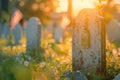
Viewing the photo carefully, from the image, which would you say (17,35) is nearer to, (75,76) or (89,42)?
(89,42)

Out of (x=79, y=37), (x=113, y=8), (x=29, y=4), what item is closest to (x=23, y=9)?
(x=29, y=4)

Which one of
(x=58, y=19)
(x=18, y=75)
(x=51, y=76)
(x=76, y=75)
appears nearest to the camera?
(x=18, y=75)

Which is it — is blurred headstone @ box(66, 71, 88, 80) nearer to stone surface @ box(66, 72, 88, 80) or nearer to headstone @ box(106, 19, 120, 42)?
stone surface @ box(66, 72, 88, 80)

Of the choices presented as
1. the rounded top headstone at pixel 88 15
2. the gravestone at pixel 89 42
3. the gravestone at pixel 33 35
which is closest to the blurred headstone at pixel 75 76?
the gravestone at pixel 89 42

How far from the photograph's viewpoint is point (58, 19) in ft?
142

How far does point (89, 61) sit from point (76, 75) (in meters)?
1.29

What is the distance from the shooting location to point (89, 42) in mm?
9469

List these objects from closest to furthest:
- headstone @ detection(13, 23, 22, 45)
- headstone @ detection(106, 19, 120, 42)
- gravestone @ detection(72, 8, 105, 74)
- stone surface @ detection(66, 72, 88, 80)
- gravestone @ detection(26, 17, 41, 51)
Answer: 1. stone surface @ detection(66, 72, 88, 80)
2. gravestone @ detection(72, 8, 105, 74)
3. gravestone @ detection(26, 17, 41, 51)
4. headstone @ detection(106, 19, 120, 42)
5. headstone @ detection(13, 23, 22, 45)

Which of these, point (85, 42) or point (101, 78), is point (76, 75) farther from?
point (85, 42)

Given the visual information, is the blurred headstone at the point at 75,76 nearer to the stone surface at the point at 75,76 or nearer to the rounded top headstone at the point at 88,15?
the stone surface at the point at 75,76

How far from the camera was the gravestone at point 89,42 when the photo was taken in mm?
9242

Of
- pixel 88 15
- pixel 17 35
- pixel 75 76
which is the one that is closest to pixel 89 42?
pixel 88 15

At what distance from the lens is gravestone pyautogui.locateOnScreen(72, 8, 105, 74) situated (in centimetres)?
924

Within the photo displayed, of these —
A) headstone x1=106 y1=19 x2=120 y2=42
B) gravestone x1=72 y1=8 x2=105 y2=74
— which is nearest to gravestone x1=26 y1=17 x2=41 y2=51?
headstone x1=106 y1=19 x2=120 y2=42
